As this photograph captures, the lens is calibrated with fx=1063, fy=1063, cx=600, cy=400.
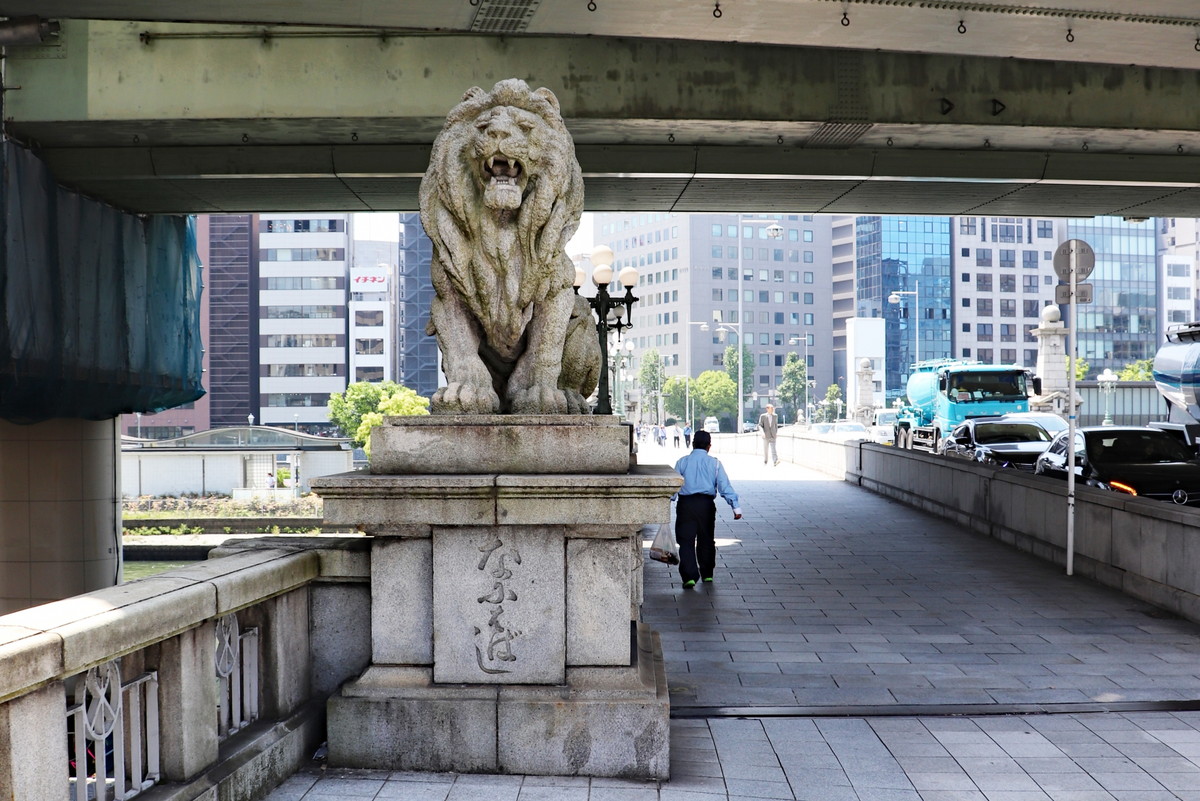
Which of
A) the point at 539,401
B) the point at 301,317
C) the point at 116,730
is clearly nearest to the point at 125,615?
the point at 116,730

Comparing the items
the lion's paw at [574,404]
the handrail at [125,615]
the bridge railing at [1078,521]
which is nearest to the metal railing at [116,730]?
the handrail at [125,615]

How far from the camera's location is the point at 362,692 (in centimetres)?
512

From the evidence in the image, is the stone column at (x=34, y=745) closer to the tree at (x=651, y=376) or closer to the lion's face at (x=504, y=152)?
the lion's face at (x=504, y=152)

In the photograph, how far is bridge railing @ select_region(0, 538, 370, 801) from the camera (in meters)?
3.25

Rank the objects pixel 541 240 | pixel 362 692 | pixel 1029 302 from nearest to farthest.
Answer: pixel 362 692 → pixel 541 240 → pixel 1029 302

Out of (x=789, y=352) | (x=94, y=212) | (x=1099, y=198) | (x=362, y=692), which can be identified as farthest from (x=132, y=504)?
(x=789, y=352)

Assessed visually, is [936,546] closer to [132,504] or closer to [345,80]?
[345,80]

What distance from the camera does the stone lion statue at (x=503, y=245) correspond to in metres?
5.39

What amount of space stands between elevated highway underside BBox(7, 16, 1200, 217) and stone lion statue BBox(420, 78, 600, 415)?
6.13 metres

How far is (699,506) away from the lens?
37.7ft

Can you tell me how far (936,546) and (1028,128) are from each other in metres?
5.91

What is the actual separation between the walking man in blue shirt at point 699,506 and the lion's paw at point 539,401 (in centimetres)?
551

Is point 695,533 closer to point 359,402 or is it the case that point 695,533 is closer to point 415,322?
point 359,402

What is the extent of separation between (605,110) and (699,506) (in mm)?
4420
